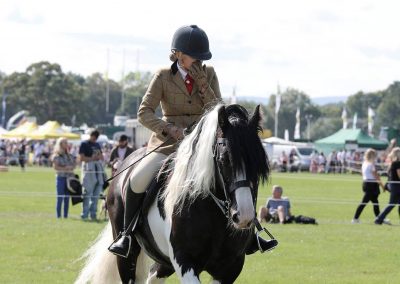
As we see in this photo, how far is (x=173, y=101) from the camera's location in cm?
785

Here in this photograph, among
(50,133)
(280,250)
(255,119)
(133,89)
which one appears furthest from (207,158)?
(133,89)

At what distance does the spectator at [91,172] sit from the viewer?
2034cm

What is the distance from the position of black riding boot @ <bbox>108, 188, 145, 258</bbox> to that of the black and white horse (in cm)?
34

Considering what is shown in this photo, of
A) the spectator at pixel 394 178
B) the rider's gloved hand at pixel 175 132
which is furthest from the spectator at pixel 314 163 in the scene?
the rider's gloved hand at pixel 175 132

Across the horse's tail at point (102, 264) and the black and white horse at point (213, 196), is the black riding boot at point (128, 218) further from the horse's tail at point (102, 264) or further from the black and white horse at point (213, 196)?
the horse's tail at point (102, 264)

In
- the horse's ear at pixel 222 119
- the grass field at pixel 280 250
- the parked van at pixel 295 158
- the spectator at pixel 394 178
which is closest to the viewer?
the horse's ear at pixel 222 119

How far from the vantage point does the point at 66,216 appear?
2123cm

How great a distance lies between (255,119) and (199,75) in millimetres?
965

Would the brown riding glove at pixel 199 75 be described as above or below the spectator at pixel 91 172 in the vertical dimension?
above

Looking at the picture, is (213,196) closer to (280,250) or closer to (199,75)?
(199,75)

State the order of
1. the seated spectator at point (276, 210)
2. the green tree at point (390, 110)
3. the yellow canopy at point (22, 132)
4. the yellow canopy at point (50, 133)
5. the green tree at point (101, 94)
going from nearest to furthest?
1. the seated spectator at point (276, 210)
2. the yellow canopy at point (50, 133)
3. the yellow canopy at point (22, 132)
4. the green tree at point (390, 110)
5. the green tree at point (101, 94)

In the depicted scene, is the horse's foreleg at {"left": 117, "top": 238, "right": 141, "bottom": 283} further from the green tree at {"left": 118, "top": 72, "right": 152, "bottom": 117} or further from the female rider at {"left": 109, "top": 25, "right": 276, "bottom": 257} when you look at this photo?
the green tree at {"left": 118, "top": 72, "right": 152, "bottom": 117}

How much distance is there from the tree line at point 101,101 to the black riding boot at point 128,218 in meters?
109

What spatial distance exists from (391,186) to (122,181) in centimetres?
1469
